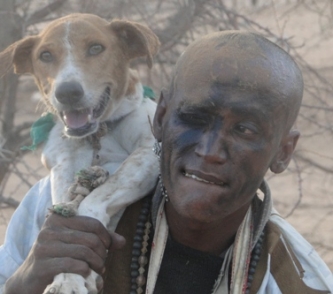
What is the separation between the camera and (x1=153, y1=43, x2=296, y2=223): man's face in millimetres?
2438

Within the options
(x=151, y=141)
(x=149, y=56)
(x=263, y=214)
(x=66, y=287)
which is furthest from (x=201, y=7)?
(x=66, y=287)

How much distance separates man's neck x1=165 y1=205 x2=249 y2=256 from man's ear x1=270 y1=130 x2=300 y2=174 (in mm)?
162

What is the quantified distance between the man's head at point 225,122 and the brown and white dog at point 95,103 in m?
0.25

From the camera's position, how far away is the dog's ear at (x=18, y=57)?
10.8 ft

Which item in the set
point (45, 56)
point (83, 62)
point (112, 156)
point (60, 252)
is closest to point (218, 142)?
point (60, 252)

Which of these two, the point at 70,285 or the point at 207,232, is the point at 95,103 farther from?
the point at 70,285

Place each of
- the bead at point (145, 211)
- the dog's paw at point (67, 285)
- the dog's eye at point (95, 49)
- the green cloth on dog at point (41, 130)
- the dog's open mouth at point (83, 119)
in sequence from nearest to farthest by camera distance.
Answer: the dog's paw at point (67, 285)
the bead at point (145, 211)
the dog's open mouth at point (83, 119)
the green cloth on dog at point (41, 130)
the dog's eye at point (95, 49)

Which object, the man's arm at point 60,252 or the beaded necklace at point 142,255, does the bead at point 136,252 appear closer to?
the beaded necklace at point 142,255

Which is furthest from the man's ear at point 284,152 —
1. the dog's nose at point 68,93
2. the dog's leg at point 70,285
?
the dog's nose at point 68,93

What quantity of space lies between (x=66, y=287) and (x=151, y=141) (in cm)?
75

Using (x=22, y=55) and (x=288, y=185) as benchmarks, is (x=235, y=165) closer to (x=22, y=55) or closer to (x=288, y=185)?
(x=22, y=55)

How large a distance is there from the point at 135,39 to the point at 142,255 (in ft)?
3.07

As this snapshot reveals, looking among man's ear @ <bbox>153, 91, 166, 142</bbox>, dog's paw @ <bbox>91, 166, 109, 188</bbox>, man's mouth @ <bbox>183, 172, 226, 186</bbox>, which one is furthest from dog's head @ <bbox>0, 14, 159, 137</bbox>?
man's mouth @ <bbox>183, 172, 226, 186</bbox>

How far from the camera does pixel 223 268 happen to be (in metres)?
2.70
